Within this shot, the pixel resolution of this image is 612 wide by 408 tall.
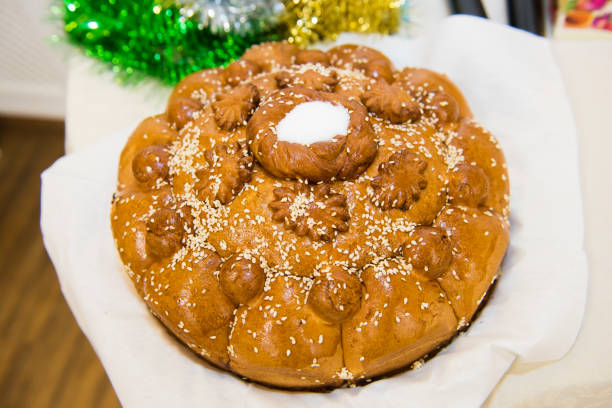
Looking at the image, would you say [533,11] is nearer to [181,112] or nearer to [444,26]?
[444,26]

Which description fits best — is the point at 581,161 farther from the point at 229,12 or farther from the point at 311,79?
the point at 229,12

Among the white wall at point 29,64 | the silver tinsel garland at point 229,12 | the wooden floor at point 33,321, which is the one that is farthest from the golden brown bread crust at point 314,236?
the white wall at point 29,64

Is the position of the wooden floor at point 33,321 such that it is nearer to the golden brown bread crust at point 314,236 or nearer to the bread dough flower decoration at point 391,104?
the golden brown bread crust at point 314,236

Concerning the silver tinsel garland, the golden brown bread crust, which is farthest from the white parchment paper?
the silver tinsel garland

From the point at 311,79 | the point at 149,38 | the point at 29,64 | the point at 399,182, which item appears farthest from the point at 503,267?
the point at 29,64

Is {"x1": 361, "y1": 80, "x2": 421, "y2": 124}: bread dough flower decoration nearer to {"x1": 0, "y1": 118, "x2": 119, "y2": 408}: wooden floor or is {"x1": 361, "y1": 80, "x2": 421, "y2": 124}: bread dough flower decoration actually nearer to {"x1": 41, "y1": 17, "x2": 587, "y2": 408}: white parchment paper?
{"x1": 41, "y1": 17, "x2": 587, "y2": 408}: white parchment paper
